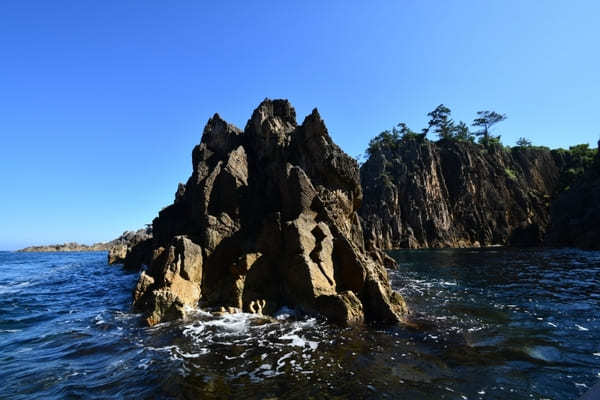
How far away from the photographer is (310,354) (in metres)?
10.4

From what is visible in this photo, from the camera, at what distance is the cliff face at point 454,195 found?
81625 mm

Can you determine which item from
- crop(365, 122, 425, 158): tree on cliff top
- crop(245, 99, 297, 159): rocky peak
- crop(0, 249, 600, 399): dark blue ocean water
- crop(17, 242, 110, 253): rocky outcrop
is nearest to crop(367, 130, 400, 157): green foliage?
crop(365, 122, 425, 158): tree on cliff top

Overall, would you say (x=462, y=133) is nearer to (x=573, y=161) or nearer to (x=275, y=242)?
(x=573, y=161)

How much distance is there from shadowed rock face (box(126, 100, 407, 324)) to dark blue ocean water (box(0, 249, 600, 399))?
4.33ft

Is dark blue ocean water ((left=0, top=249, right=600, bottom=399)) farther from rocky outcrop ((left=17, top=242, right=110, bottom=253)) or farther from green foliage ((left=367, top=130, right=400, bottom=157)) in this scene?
rocky outcrop ((left=17, top=242, right=110, bottom=253))

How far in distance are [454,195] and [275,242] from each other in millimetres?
88521

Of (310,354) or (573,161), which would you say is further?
(573,161)

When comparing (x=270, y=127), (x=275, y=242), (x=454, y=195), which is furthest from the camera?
(x=454, y=195)

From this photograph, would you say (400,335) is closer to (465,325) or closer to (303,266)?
(465,325)

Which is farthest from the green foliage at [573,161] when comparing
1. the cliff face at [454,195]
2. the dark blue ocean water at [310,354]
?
the dark blue ocean water at [310,354]

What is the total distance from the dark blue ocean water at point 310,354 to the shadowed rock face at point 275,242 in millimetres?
1320

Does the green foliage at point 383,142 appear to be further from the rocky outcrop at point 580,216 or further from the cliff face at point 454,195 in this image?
the rocky outcrop at point 580,216

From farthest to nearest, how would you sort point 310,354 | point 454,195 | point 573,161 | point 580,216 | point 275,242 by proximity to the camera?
point 573,161, point 454,195, point 580,216, point 275,242, point 310,354

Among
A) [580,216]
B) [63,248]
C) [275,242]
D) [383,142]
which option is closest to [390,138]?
[383,142]
